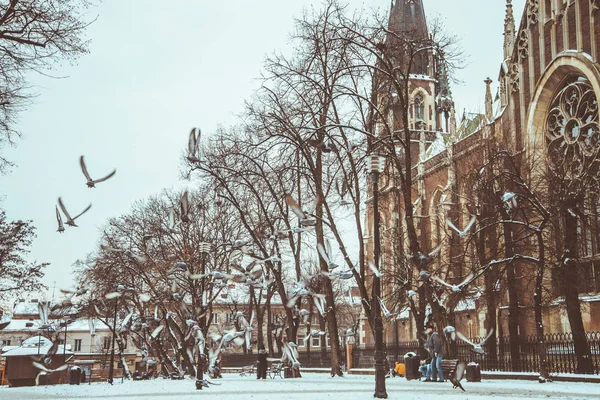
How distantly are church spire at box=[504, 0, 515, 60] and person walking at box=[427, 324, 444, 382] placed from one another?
2668cm

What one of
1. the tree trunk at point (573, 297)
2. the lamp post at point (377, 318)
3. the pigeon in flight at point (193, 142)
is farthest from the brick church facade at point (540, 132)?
the pigeon in flight at point (193, 142)

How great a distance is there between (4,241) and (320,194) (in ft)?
48.6

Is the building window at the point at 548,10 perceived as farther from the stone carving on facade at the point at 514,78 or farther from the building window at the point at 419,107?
the building window at the point at 419,107

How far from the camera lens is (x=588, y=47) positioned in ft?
111

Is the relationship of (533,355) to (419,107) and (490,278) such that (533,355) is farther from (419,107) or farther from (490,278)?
(419,107)

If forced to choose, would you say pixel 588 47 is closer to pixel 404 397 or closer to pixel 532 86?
pixel 532 86

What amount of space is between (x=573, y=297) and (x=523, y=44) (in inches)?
810

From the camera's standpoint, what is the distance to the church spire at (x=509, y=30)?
42.3m

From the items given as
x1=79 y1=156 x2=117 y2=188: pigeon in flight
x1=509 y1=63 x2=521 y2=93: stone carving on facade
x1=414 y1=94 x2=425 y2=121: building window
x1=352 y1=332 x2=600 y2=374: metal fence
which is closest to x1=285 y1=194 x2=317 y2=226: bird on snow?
x1=79 y1=156 x2=117 y2=188: pigeon in flight

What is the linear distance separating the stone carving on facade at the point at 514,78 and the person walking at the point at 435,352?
77.8 ft

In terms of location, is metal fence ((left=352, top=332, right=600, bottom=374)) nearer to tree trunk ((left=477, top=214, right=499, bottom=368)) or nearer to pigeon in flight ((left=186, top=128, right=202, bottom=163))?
tree trunk ((left=477, top=214, right=499, bottom=368))

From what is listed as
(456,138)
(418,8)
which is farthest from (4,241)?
(418,8)

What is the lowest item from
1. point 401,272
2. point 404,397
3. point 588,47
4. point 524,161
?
point 404,397

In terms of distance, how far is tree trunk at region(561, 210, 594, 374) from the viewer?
837 inches
